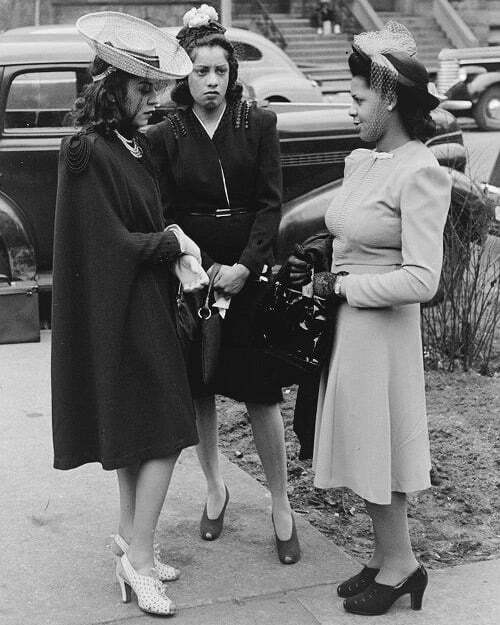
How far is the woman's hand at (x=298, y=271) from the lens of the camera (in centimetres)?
359

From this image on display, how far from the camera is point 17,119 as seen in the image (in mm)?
7453

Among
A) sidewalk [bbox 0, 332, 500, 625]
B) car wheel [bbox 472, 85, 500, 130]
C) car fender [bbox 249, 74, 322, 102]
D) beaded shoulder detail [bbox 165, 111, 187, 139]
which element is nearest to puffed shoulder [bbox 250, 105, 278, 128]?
beaded shoulder detail [bbox 165, 111, 187, 139]

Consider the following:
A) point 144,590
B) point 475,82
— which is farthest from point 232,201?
point 475,82

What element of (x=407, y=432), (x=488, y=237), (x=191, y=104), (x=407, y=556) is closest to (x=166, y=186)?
(x=191, y=104)

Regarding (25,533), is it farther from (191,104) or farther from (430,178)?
(430,178)

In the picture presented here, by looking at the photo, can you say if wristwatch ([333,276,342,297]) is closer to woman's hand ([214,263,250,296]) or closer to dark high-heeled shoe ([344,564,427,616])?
woman's hand ([214,263,250,296])

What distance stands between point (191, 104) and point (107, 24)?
0.58 m

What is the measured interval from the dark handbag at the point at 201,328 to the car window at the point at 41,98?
3.88m

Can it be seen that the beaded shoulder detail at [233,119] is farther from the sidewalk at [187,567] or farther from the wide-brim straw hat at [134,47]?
the sidewalk at [187,567]

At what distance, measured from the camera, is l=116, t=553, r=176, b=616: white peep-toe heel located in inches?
138

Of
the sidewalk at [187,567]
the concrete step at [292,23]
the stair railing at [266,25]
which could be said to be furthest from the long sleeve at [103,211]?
the concrete step at [292,23]

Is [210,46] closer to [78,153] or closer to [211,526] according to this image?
[78,153]

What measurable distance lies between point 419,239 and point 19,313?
439 cm

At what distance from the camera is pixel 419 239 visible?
3.26 meters
